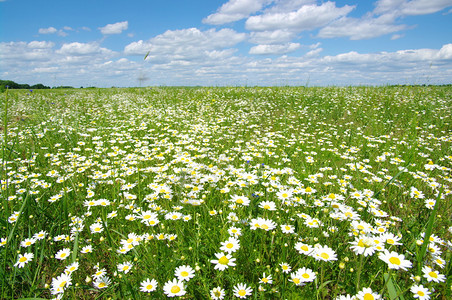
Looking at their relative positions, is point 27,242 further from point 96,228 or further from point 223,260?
point 223,260

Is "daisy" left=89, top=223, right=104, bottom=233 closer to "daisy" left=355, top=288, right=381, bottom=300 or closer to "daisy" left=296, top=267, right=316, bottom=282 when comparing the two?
"daisy" left=296, top=267, right=316, bottom=282

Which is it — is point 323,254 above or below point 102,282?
above

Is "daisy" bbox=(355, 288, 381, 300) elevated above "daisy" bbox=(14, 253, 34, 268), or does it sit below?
above

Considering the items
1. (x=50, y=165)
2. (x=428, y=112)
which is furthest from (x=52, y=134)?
(x=428, y=112)

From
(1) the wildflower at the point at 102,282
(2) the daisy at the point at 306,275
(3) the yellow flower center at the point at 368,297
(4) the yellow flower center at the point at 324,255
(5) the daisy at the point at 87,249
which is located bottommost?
(1) the wildflower at the point at 102,282

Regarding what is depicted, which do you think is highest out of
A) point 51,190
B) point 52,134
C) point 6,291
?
point 52,134

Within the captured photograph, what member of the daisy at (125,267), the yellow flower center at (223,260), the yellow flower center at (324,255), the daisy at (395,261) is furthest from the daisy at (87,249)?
the daisy at (395,261)

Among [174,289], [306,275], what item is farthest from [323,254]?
[174,289]


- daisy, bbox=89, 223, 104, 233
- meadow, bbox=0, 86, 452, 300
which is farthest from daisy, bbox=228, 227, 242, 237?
daisy, bbox=89, 223, 104, 233

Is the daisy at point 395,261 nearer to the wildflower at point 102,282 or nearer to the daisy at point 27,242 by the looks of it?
the wildflower at point 102,282

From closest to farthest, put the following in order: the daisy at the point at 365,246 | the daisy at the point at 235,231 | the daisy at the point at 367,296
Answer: the daisy at the point at 367,296 < the daisy at the point at 365,246 < the daisy at the point at 235,231

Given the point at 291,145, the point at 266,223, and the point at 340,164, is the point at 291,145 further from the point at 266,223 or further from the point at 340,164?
the point at 266,223

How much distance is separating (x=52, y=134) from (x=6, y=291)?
432 cm

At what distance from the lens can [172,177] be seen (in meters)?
2.60
